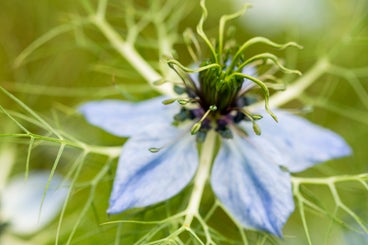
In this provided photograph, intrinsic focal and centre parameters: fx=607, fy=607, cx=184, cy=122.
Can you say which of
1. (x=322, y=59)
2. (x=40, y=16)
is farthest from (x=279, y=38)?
(x=40, y=16)

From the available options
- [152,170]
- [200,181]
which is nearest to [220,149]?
[200,181]

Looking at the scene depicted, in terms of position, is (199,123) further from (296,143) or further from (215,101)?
(296,143)

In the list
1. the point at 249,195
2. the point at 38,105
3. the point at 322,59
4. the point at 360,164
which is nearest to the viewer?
the point at 249,195

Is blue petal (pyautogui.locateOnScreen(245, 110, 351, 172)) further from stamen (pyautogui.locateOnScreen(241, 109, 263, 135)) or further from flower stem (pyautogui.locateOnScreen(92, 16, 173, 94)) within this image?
flower stem (pyautogui.locateOnScreen(92, 16, 173, 94))

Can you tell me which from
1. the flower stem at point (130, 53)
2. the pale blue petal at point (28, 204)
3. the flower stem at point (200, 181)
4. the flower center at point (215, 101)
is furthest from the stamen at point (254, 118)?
the pale blue petal at point (28, 204)

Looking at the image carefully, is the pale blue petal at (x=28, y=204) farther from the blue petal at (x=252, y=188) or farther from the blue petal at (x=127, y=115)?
the blue petal at (x=252, y=188)

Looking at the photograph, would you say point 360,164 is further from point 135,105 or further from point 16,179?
point 16,179

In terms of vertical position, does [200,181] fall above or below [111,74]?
Result: below
